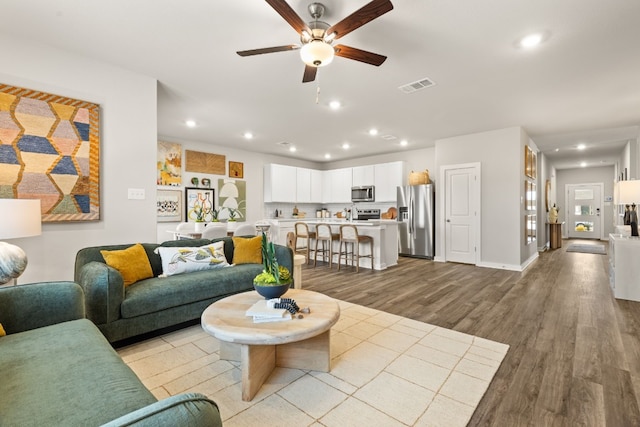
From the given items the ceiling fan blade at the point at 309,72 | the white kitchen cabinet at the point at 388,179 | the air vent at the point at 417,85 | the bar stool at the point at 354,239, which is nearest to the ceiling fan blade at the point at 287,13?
the ceiling fan blade at the point at 309,72

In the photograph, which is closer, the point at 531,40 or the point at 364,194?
the point at 531,40

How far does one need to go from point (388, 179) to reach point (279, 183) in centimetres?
284

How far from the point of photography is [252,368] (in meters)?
1.76

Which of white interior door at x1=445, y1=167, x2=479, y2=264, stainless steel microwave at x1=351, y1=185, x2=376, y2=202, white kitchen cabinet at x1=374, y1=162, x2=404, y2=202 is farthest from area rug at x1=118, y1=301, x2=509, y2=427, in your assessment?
stainless steel microwave at x1=351, y1=185, x2=376, y2=202

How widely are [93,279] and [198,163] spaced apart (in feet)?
15.3

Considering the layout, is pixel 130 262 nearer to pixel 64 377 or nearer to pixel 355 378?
pixel 64 377

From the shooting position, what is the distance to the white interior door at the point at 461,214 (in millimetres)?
5910

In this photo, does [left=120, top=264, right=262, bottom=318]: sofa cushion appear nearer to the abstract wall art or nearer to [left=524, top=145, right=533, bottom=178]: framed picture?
the abstract wall art

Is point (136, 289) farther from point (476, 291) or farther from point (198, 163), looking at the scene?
point (198, 163)

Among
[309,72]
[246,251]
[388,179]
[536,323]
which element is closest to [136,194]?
[246,251]

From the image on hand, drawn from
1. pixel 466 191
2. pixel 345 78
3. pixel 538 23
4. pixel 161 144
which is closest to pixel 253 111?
pixel 345 78

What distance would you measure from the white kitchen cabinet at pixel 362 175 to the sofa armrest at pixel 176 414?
7.50 metres

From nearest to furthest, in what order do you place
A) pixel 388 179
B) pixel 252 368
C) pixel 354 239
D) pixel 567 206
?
pixel 252 368
pixel 354 239
pixel 388 179
pixel 567 206

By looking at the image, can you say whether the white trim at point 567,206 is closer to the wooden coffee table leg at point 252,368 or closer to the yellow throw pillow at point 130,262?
the wooden coffee table leg at point 252,368
